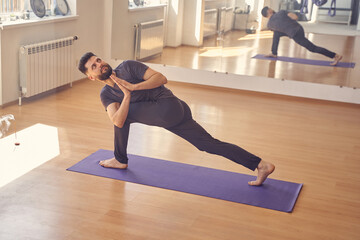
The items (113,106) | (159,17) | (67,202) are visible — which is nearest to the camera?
(67,202)

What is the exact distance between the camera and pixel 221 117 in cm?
500

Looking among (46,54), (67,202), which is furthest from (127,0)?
(67,202)

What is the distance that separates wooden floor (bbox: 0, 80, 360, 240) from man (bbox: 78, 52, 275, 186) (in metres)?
0.32

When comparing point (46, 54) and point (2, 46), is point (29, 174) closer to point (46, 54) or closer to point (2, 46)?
point (2, 46)

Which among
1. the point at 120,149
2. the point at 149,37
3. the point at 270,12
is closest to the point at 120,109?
the point at 120,149

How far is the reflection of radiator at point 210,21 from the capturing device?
5891 mm

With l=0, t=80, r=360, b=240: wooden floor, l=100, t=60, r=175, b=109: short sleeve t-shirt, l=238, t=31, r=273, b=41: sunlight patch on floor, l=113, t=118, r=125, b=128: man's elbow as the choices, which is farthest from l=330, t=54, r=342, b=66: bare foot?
l=113, t=118, r=125, b=128: man's elbow

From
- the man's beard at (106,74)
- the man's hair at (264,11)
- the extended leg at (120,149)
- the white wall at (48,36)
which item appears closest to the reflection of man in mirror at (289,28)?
the man's hair at (264,11)

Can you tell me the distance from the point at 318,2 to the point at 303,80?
91 centimetres

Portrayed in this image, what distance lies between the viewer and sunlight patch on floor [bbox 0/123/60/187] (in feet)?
11.3

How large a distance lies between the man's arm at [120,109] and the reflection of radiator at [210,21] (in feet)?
9.64

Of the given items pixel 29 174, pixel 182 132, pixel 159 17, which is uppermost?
pixel 159 17

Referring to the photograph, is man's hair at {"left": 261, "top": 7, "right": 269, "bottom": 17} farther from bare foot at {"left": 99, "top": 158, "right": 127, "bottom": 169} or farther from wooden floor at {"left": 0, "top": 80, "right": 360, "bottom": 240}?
bare foot at {"left": 99, "top": 158, "right": 127, "bottom": 169}

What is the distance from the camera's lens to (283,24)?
18.4ft
